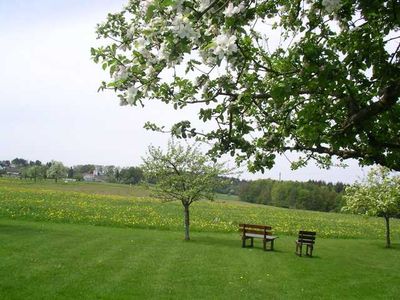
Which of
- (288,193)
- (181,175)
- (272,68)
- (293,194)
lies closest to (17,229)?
(181,175)

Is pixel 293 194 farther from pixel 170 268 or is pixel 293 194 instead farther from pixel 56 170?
pixel 170 268

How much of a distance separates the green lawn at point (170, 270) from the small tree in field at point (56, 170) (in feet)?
387

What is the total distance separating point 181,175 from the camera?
23.1 meters

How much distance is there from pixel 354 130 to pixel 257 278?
9494mm

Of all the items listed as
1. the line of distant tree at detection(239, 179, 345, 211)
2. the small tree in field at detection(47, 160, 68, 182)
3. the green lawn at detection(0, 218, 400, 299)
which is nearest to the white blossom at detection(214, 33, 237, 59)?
the green lawn at detection(0, 218, 400, 299)

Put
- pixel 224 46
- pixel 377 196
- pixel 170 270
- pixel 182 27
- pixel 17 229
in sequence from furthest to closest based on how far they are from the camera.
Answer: pixel 377 196 → pixel 17 229 → pixel 170 270 → pixel 182 27 → pixel 224 46

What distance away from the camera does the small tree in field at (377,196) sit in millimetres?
26656

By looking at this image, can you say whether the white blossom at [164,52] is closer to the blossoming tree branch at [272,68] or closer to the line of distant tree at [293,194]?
the blossoming tree branch at [272,68]

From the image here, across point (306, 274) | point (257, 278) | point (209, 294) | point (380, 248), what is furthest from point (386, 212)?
point (209, 294)

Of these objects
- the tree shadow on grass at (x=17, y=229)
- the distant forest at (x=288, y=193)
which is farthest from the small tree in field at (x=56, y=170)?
the tree shadow on grass at (x=17, y=229)

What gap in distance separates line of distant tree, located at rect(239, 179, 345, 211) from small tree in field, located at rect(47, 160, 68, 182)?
183 ft

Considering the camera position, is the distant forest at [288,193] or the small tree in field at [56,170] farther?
the small tree in field at [56,170]

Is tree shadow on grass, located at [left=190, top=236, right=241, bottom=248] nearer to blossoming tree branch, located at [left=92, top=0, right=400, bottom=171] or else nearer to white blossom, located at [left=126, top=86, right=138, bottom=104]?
blossoming tree branch, located at [left=92, top=0, right=400, bottom=171]

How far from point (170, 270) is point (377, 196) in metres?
17.6
